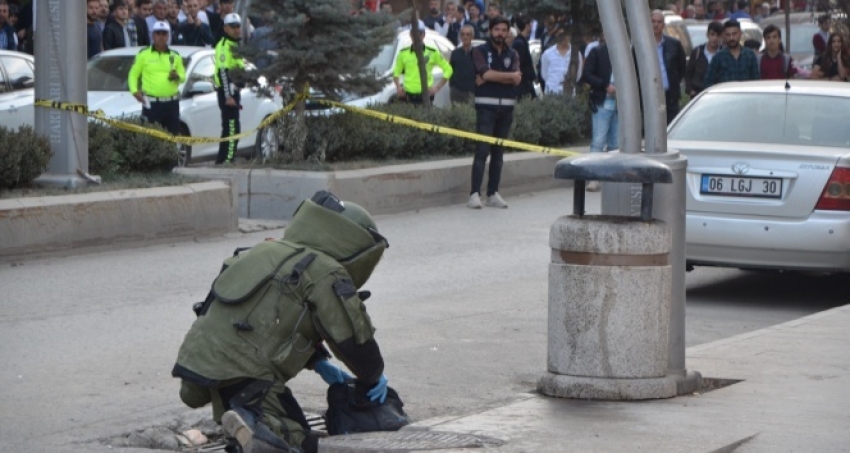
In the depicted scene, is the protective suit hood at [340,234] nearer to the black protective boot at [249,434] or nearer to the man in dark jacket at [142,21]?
the black protective boot at [249,434]

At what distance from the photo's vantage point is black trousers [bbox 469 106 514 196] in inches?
593

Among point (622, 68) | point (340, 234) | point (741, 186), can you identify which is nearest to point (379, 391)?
point (340, 234)

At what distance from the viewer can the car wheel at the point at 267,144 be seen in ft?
49.3

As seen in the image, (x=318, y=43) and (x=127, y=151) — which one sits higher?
(x=318, y=43)

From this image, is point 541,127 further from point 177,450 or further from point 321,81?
point 177,450

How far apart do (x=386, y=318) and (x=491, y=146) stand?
5923 millimetres

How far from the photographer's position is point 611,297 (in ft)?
22.0

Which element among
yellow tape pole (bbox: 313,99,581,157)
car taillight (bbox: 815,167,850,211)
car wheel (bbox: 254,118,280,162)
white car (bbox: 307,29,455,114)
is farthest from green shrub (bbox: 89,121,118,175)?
Result: car taillight (bbox: 815,167,850,211)

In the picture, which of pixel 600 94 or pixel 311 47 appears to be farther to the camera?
pixel 600 94

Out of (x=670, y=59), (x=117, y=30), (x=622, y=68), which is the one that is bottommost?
(x=670, y=59)

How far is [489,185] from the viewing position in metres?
15.4

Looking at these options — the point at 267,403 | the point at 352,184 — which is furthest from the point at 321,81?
the point at 267,403

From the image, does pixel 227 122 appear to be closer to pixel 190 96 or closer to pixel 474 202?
pixel 190 96

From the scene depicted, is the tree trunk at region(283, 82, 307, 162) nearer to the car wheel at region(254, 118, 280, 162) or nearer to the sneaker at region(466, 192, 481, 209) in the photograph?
the car wheel at region(254, 118, 280, 162)
